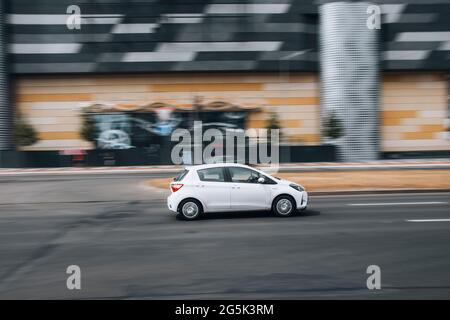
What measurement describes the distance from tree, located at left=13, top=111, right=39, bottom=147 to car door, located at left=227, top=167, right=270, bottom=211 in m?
23.8

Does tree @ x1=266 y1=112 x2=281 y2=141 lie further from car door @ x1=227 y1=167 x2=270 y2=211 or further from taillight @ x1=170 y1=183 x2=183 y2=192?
taillight @ x1=170 y1=183 x2=183 y2=192

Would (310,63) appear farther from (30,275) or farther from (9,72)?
(30,275)

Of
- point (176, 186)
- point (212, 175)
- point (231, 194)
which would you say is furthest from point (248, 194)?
point (176, 186)

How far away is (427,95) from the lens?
3766 cm

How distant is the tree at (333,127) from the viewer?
111ft

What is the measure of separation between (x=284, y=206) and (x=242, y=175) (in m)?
1.25

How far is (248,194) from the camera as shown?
13.2 m

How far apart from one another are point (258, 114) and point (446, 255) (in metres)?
28.3

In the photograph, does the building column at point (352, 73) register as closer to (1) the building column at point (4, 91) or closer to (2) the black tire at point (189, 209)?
(1) the building column at point (4, 91)

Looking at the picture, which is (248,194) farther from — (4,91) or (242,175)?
(4,91)

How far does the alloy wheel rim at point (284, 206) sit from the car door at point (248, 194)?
29cm

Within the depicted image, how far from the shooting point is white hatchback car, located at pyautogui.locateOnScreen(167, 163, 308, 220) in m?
13.2
